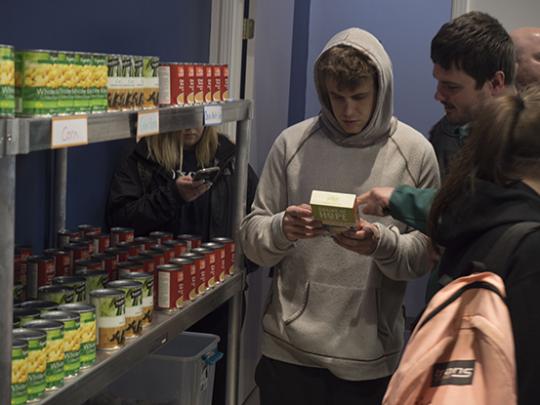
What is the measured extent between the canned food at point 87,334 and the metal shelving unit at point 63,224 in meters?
0.02

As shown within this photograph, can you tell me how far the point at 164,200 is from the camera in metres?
3.24

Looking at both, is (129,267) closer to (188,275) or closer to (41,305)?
(188,275)

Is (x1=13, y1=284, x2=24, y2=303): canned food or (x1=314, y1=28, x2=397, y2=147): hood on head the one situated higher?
(x1=314, y1=28, x2=397, y2=147): hood on head

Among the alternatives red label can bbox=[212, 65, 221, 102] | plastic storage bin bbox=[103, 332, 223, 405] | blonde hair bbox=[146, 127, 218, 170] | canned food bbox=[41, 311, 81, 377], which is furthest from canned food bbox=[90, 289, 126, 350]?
blonde hair bbox=[146, 127, 218, 170]

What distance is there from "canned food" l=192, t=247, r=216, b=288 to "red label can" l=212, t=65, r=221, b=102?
504 mm

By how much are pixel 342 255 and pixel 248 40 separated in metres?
2.13

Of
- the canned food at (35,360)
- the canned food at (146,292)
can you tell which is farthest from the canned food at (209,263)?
the canned food at (35,360)

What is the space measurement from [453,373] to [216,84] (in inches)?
62.2

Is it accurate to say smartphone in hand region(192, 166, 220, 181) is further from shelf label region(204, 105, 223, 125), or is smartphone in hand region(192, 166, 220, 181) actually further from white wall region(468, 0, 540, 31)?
white wall region(468, 0, 540, 31)

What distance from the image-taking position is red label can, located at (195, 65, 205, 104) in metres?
2.78

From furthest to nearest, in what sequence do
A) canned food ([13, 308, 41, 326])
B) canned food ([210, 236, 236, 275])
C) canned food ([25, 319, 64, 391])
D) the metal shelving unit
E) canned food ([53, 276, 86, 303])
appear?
canned food ([210, 236, 236, 275]) → canned food ([53, 276, 86, 303]) → canned food ([13, 308, 41, 326]) → canned food ([25, 319, 64, 391]) → the metal shelving unit

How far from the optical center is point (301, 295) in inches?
107

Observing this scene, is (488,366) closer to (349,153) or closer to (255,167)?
(349,153)

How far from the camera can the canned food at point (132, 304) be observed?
2.37 metres
